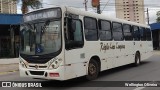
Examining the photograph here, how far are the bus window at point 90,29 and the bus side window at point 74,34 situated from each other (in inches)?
19.3

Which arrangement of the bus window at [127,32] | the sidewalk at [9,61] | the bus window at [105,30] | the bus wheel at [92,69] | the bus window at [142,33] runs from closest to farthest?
the bus wheel at [92,69]
the bus window at [105,30]
the bus window at [127,32]
the bus window at [142,33]
the sidewalk at [9,61]

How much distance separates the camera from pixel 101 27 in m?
12.5

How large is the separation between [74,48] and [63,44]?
2.30 ft

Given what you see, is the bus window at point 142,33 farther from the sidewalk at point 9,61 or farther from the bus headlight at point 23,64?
Result: the sidewalk at point 9,61

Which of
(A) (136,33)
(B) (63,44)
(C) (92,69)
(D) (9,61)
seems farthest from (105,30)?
(D) (9,61)

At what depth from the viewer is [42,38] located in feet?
32.7

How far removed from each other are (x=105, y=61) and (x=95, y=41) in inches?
49.6

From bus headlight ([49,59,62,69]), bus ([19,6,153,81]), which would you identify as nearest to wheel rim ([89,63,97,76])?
bus ([19,6,153,81])

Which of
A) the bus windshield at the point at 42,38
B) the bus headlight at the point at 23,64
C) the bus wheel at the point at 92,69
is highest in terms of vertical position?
the bus windshield at the point at 42,38

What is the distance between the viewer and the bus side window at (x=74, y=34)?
9875 millimetres

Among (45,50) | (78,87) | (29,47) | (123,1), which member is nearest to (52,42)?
(45,50)

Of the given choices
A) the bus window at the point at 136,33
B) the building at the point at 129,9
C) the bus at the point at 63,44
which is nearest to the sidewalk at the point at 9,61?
the bus window at the point at 136,33

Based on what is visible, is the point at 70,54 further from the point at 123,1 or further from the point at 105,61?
the point at 123,1

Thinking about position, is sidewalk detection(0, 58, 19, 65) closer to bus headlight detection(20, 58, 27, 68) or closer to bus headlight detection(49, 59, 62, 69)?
bus headlight detection(20, 58, 27, 68)
